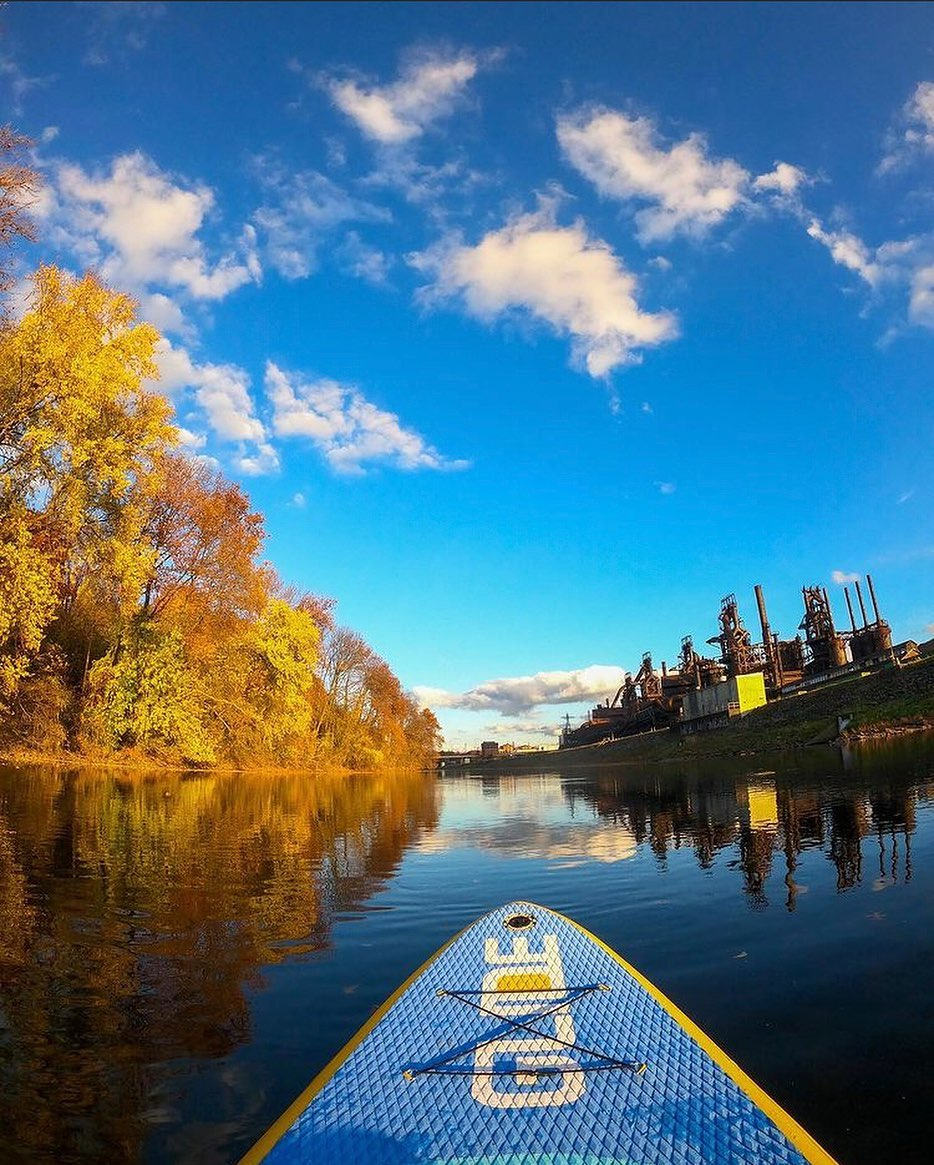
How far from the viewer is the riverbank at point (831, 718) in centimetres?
3153

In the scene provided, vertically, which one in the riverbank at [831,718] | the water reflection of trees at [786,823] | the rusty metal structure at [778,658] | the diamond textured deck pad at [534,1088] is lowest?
the water reflection of trees at [786,823]

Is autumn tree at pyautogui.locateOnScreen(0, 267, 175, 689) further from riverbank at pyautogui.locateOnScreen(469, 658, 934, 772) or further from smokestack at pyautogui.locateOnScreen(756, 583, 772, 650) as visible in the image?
smokestack at pyautogui.locateOnScreen(756, 583, 772, 650)

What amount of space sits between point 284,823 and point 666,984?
1520 centimetres

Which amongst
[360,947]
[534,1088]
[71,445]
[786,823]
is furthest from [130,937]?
[71,445]

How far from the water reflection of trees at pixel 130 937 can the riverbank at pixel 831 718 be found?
84.5 feet

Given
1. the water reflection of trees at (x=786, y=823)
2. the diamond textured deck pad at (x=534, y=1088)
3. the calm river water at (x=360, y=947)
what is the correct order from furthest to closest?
the water reflection of trees at (x=786, y=823), the calm river water at (x=360, y=947), the diamond textured deck pad at (x=534, y=1088)

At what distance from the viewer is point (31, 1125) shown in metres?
3.88

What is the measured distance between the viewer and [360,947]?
763cm

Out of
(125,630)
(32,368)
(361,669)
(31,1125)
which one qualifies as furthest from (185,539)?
(361,669)

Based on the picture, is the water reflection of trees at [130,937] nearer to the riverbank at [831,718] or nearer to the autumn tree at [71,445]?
the autumn tree at [71,445]

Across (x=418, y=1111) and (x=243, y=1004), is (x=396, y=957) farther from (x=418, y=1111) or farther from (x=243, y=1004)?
(x=418, y=1111)

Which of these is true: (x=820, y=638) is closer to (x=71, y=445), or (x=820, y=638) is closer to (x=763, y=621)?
(x=763, y=621)

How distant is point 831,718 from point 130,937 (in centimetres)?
3921

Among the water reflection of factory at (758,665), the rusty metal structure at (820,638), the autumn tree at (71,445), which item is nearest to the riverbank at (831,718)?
the water reflection of factory at (758,665)
